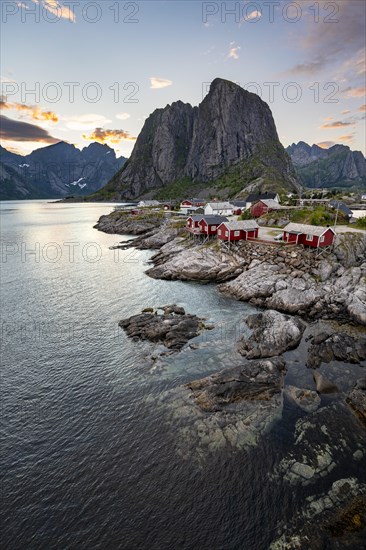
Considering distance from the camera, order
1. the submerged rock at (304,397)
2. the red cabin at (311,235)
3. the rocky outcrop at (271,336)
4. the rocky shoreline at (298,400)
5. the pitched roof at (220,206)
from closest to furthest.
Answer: the rocky shoreline at (298,400) < the submerged rock at (304,397) < the rocky outcrop at (271,336) < the red cabin at (311,235) < the pitched roof at (220,206)

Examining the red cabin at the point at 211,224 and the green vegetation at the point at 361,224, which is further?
the red cabin at the point at 211,224

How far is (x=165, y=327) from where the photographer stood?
34.2 meters

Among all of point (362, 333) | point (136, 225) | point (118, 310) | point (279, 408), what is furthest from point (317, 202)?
point (279, 408)

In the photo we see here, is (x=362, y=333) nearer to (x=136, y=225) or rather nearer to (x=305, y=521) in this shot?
(x=305, y=521)

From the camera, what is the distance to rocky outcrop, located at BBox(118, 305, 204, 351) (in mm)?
32750

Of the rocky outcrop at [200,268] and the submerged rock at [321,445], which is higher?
the rocky outcrop at [200,268]

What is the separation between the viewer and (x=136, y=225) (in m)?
117

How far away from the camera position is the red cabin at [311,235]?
5028 cm

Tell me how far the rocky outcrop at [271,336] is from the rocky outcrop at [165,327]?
6449mm

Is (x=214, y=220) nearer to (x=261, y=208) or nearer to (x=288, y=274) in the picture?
(x=288, y=274)

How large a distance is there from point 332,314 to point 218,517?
99.2 feet

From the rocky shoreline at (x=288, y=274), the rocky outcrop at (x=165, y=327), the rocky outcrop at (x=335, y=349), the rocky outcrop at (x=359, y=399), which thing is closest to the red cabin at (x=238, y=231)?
the rocky shoreline at (x=288, y=274)

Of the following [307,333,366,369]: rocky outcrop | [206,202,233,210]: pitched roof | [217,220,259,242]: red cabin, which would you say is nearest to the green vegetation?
[217,220,259,242]: red cabin

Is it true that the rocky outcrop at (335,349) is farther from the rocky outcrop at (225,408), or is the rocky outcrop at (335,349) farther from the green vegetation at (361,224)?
the green vegetation at (361,224)
